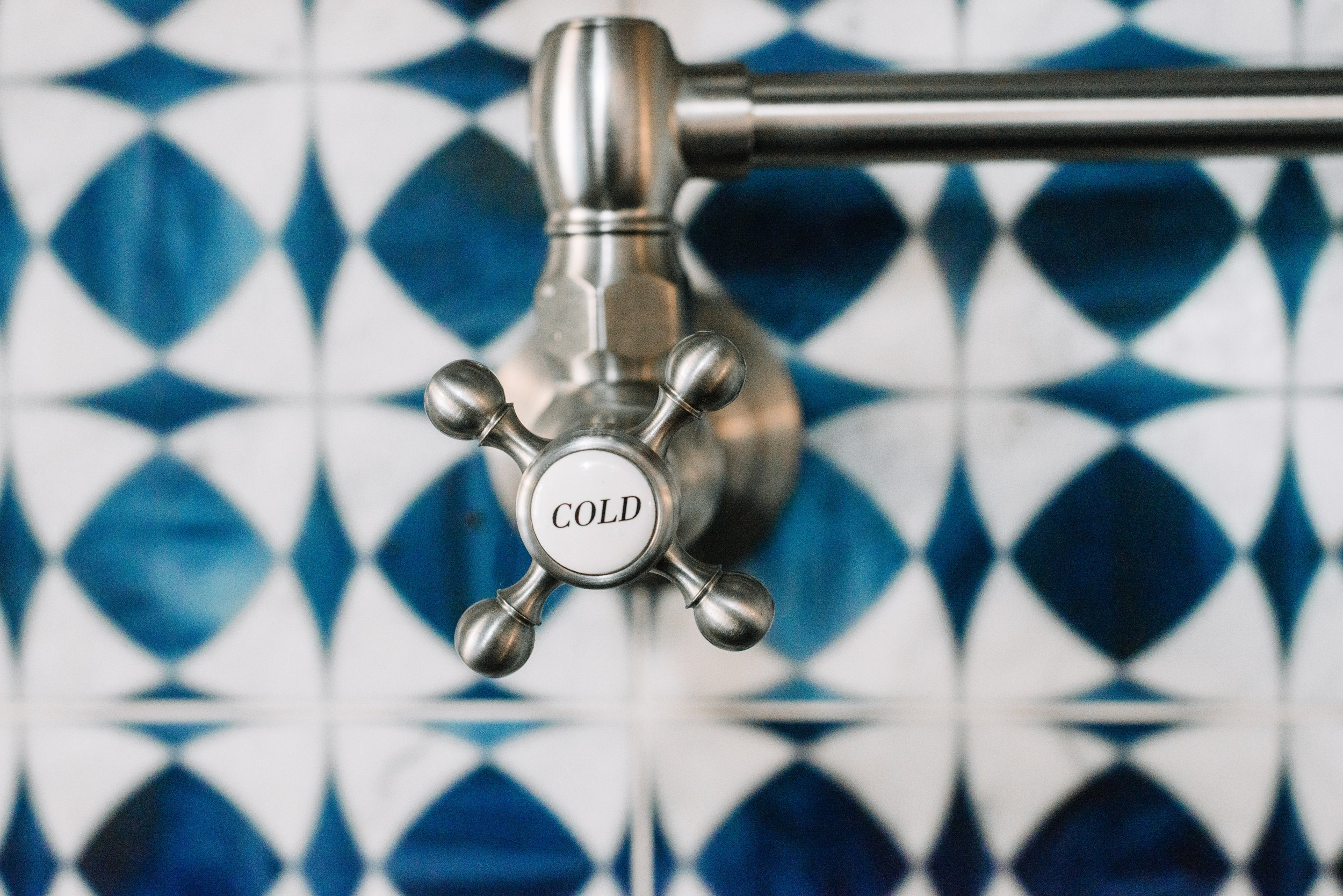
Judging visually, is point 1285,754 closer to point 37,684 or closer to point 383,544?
point 383,544

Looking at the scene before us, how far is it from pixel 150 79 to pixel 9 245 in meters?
0.10

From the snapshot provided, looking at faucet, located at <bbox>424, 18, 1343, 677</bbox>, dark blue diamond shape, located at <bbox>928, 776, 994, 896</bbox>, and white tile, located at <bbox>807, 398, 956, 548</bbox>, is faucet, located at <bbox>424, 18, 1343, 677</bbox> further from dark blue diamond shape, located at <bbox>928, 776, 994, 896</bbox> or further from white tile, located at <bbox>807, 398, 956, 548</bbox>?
dark blue diamond shape, located at <bbox>928, 776, 994, 896</bbox>

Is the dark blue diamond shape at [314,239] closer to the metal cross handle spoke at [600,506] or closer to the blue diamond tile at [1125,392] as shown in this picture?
the metal cross handle spoke at [600,506]

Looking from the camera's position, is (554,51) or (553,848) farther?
(553,848)

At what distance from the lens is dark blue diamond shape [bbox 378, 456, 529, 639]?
15.6 inches

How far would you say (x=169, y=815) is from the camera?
1.36 ft

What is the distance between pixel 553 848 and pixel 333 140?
325 millimetres

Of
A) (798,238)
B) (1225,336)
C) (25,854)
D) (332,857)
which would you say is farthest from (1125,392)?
(25,854)

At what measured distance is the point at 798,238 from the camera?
1.25ft

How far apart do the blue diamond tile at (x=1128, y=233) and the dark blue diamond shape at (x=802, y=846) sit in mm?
240

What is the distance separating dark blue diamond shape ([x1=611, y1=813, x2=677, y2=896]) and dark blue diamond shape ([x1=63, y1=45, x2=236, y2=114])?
1.23 feet

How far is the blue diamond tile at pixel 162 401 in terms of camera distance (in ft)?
1.32

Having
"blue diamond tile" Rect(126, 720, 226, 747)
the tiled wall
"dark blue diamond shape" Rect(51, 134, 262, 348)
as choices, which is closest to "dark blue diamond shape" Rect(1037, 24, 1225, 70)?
the tiled wall

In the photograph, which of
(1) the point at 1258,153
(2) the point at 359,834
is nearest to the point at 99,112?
(2) the point at 359,834
